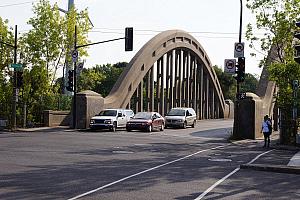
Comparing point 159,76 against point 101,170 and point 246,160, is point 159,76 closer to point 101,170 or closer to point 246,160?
point 246,160

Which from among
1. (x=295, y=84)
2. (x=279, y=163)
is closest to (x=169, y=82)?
(x=295, y=84)

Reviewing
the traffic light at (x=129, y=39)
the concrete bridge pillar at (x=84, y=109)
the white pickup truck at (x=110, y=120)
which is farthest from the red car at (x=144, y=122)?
the traffic light at (x=129, y=39)

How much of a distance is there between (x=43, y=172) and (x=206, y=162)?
653 centimetres

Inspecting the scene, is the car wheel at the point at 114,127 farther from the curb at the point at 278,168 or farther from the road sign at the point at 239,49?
the curb at the point at 278,168

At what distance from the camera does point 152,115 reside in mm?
38750

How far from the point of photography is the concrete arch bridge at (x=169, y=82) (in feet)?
160

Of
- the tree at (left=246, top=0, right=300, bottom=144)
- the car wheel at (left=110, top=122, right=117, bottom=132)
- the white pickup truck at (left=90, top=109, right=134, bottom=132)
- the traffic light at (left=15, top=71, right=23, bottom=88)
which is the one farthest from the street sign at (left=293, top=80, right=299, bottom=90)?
the traffic light at (left=15, top=71, right=23, bottom=88)

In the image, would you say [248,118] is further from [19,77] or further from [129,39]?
[19,77]

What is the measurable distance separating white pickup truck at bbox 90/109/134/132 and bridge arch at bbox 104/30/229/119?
5.36m

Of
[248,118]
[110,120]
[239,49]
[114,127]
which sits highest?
[239,49]

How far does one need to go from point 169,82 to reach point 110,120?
29113 mm

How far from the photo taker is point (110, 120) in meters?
36.3

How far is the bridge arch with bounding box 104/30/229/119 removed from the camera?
50312 mm

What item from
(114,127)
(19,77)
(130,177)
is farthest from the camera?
(114,127)
